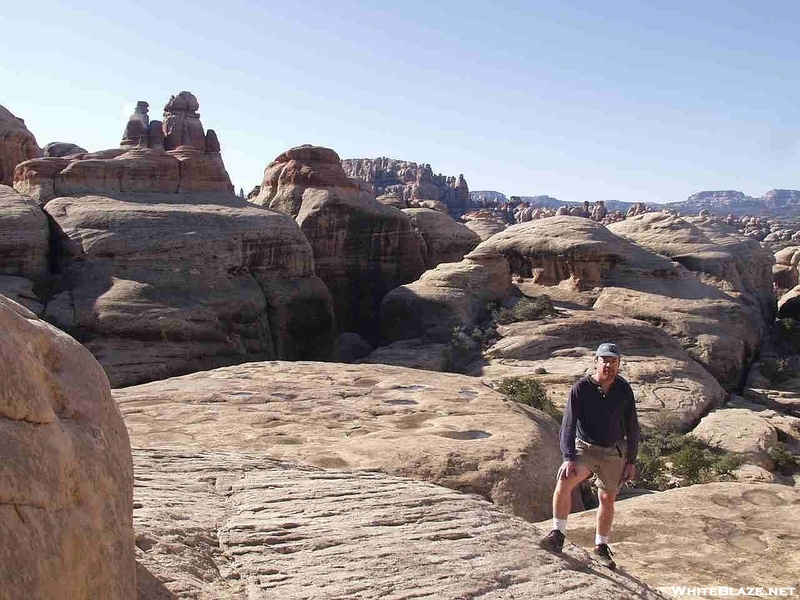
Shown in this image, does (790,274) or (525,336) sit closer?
(525,336)

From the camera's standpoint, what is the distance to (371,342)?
2695 centimetres

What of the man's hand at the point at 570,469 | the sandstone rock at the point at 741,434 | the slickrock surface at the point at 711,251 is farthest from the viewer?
the slickrock surface at the point at 711,251

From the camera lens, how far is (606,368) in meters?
5.36

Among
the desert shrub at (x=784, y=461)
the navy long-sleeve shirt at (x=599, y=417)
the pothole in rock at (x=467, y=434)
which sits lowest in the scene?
the desert shrub at (x=784, y=461)

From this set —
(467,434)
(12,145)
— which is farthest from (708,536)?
→ (12,145)

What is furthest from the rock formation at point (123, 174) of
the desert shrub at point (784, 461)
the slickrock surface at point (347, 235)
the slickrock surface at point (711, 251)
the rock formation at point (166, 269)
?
the slickrock surface at point (711, 251)

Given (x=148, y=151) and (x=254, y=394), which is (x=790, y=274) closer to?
(x=148, y=151)

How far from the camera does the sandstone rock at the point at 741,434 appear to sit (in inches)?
A: 617

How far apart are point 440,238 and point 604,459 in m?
30.1

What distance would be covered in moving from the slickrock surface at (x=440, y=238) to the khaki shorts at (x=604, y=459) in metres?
28.9

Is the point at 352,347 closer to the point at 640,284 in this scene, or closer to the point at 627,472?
the point at 640,284

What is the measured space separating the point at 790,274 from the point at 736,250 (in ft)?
42.5

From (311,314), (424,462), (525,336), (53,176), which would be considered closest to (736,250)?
(525,336)

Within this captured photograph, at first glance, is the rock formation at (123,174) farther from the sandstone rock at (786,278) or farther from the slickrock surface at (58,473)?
the sandstone rock at (786,278)
